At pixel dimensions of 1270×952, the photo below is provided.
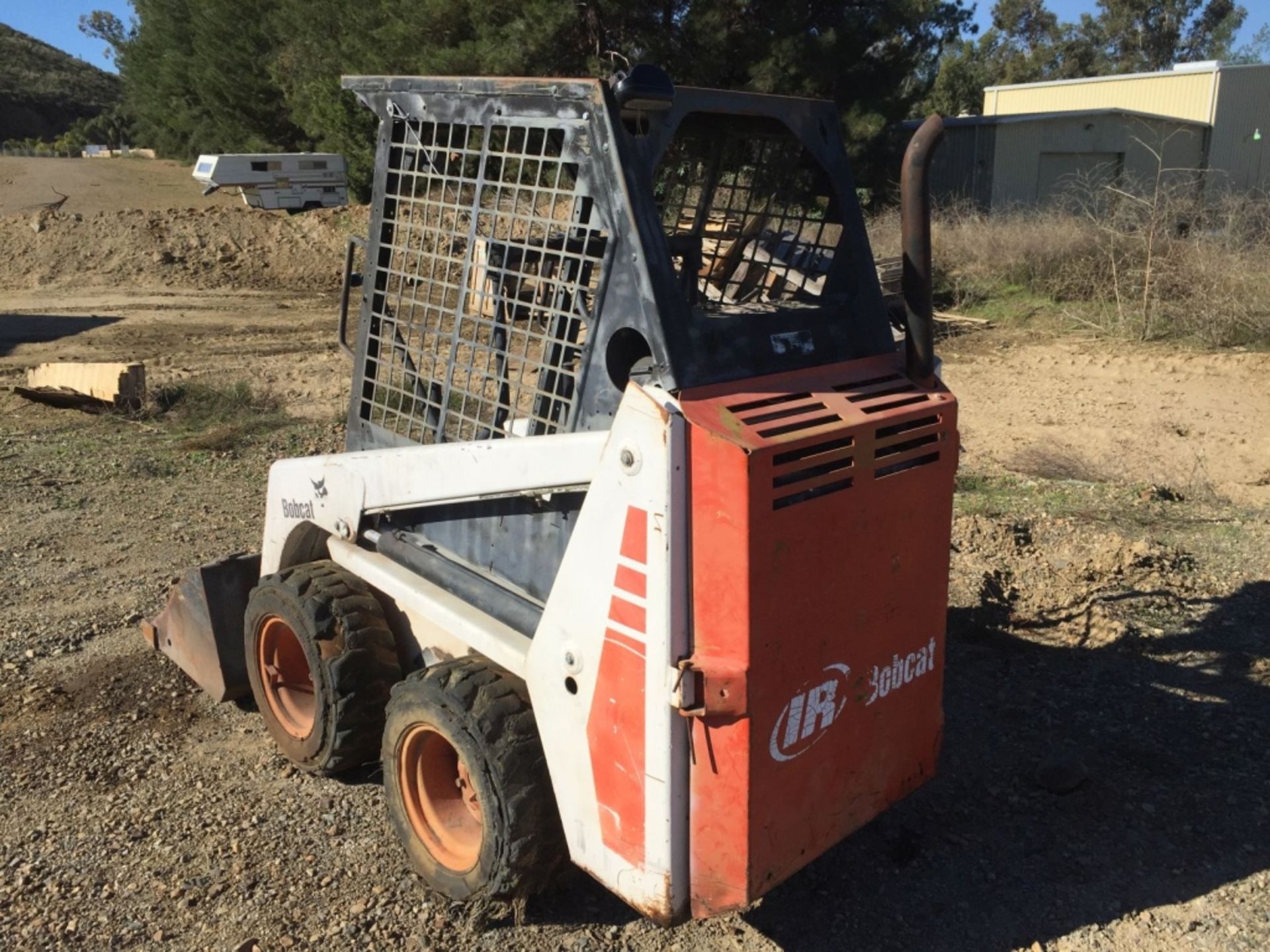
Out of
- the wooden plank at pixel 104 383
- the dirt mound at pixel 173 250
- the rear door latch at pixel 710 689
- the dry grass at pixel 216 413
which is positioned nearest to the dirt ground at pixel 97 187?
the dirt mound at pixel 173 250

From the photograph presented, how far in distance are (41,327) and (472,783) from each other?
15526 mm

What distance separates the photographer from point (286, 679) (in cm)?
410

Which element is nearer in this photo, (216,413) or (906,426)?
(906,426)

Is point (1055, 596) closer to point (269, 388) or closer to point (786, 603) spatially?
point (786, 603)

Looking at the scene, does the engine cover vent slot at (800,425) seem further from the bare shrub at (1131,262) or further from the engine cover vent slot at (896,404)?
the bare shrub at (1131,262)

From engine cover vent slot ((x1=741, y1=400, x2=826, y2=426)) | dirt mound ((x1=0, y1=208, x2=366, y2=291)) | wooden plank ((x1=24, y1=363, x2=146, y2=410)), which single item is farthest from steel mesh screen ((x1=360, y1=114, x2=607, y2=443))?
dirt mound ((x1=0, y1=208, x2=366, y2=291))

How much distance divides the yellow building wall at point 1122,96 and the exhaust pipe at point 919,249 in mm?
28919

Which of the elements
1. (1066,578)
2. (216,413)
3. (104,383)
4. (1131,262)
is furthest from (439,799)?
(1131,262)

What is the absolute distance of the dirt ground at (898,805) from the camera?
3.25 metres

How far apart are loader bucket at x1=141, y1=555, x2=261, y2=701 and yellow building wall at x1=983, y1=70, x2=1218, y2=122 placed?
28.9 m

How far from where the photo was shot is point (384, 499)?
11.4ft

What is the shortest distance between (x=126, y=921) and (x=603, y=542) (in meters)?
1.95

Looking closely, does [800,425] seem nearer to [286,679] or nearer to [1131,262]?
[286,679]

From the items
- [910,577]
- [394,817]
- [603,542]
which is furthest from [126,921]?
[910,577]
